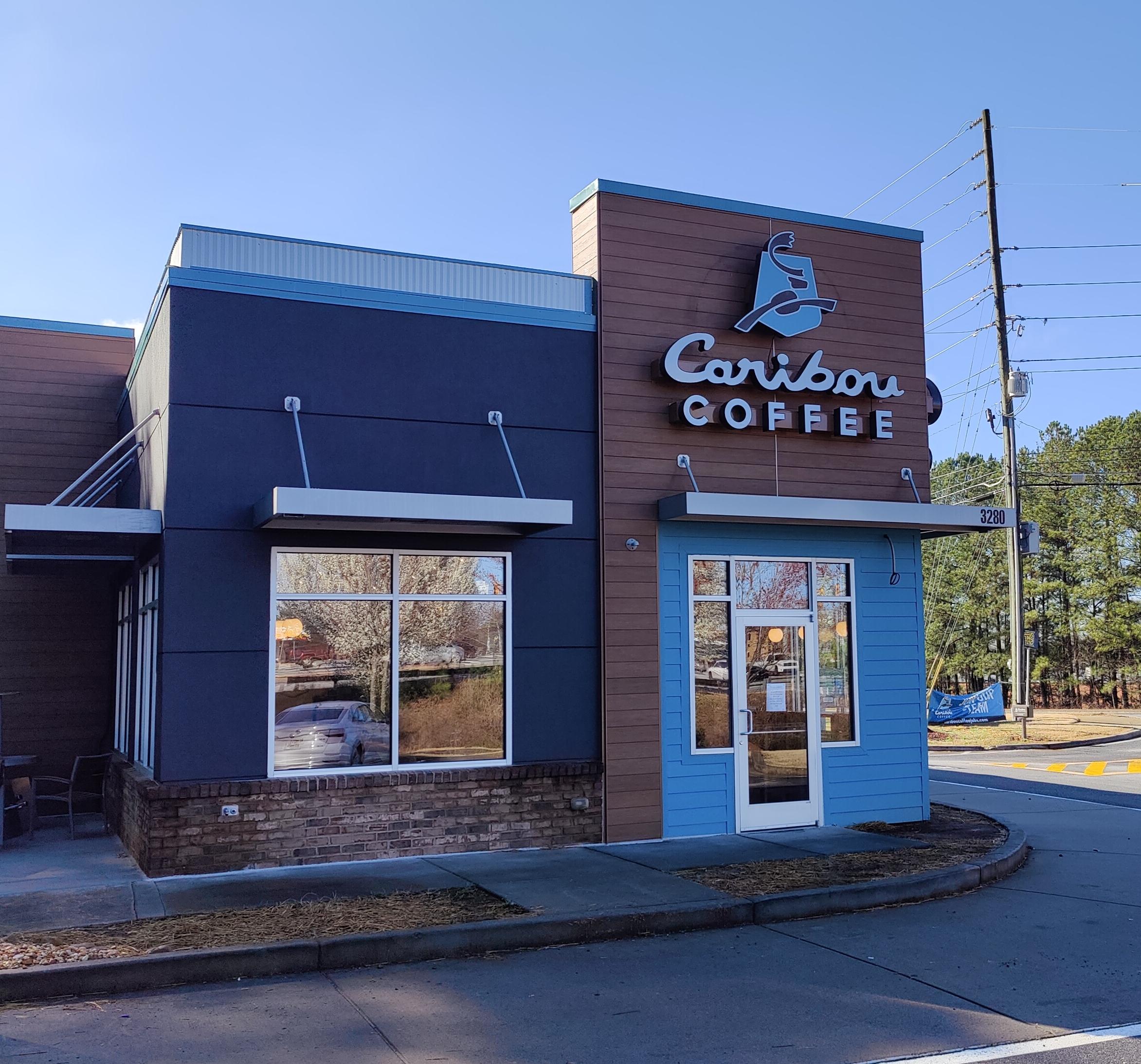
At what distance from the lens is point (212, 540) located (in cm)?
1012

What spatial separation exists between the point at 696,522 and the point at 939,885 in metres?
4.38

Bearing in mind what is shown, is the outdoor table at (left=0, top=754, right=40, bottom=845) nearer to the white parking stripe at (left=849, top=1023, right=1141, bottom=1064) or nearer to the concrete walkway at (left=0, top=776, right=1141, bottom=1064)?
the concrete walkway at (left=0, top=776, right=1141, bottom=1064)

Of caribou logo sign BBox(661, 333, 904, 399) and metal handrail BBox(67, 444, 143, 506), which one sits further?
caribou logo sign BBox(661, 333, 904, 399)

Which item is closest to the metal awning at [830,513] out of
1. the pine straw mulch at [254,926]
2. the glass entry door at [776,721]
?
the glass entry door at [776,721]

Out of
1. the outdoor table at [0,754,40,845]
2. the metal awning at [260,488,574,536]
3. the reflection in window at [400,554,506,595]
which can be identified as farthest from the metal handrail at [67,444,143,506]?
the reflection in window at [400,554,506,595]

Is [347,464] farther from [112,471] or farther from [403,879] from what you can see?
[403,879]

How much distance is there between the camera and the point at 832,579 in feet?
41.9

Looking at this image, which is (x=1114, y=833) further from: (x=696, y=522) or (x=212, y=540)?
(x=212, y=540)

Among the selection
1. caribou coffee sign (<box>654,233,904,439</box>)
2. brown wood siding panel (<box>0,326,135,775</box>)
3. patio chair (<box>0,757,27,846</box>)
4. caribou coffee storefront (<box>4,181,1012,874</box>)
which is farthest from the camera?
brown wood siding panel (<box>0,326,135,775</box>)

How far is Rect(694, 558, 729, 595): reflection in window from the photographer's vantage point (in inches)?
478

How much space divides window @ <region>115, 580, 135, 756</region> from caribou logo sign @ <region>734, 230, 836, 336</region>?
7807 millimetres

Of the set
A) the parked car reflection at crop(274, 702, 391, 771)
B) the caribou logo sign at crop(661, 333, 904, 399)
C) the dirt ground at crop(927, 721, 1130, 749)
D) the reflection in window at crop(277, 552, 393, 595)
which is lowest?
the dirt ground at crop(927, 721, 1130, 749)

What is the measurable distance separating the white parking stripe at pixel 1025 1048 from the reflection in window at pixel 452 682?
5944 mm

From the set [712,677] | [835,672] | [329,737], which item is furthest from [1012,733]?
[329,737]
